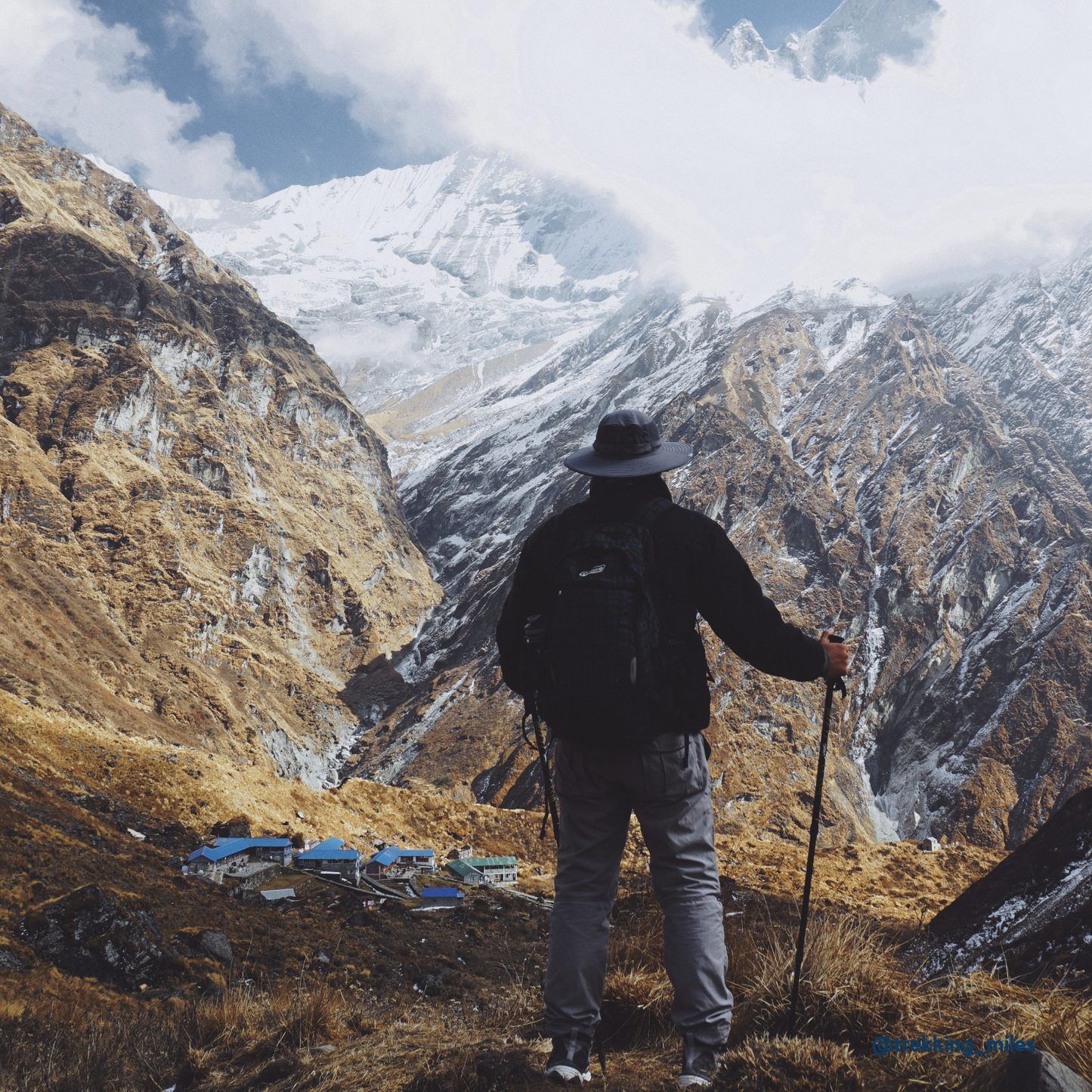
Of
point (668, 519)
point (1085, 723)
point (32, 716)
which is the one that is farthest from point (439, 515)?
point (668, 519)

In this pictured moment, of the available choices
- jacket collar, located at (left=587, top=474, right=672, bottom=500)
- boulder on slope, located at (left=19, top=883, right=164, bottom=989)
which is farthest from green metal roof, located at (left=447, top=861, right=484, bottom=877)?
jacket collar, located at (left=587, top=474, right=672, bottom=500)

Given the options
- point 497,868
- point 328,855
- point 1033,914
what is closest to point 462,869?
point 497,868

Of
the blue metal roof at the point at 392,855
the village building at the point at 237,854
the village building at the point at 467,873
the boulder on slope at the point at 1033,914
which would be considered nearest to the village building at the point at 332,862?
the village building at the point at 237,854

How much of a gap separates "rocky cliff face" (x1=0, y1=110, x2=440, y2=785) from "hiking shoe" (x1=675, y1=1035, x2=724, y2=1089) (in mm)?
39975

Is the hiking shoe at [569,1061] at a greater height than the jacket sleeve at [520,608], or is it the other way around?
the jacket sleeve at [520,608]

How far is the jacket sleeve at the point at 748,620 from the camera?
2945 millimetres

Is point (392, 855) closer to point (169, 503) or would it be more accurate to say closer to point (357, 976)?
point (357, 976)

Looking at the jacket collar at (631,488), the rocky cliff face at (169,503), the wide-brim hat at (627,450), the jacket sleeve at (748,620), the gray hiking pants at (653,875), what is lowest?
the rocky cliff face at (169,503)

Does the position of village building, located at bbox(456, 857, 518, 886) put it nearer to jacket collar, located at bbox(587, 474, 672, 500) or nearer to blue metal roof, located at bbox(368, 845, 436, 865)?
blue metal roof, located at bbox(368, 845, 436, 865)

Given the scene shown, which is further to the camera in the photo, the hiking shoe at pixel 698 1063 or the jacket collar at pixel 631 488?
the jacket collar at pixel 631 488

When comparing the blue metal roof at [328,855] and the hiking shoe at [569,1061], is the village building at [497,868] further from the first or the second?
the hiking shoe at [569,1061]

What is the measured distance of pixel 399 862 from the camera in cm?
2377

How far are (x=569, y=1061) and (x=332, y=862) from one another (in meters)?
20.9

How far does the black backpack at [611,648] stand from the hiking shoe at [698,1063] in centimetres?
112
